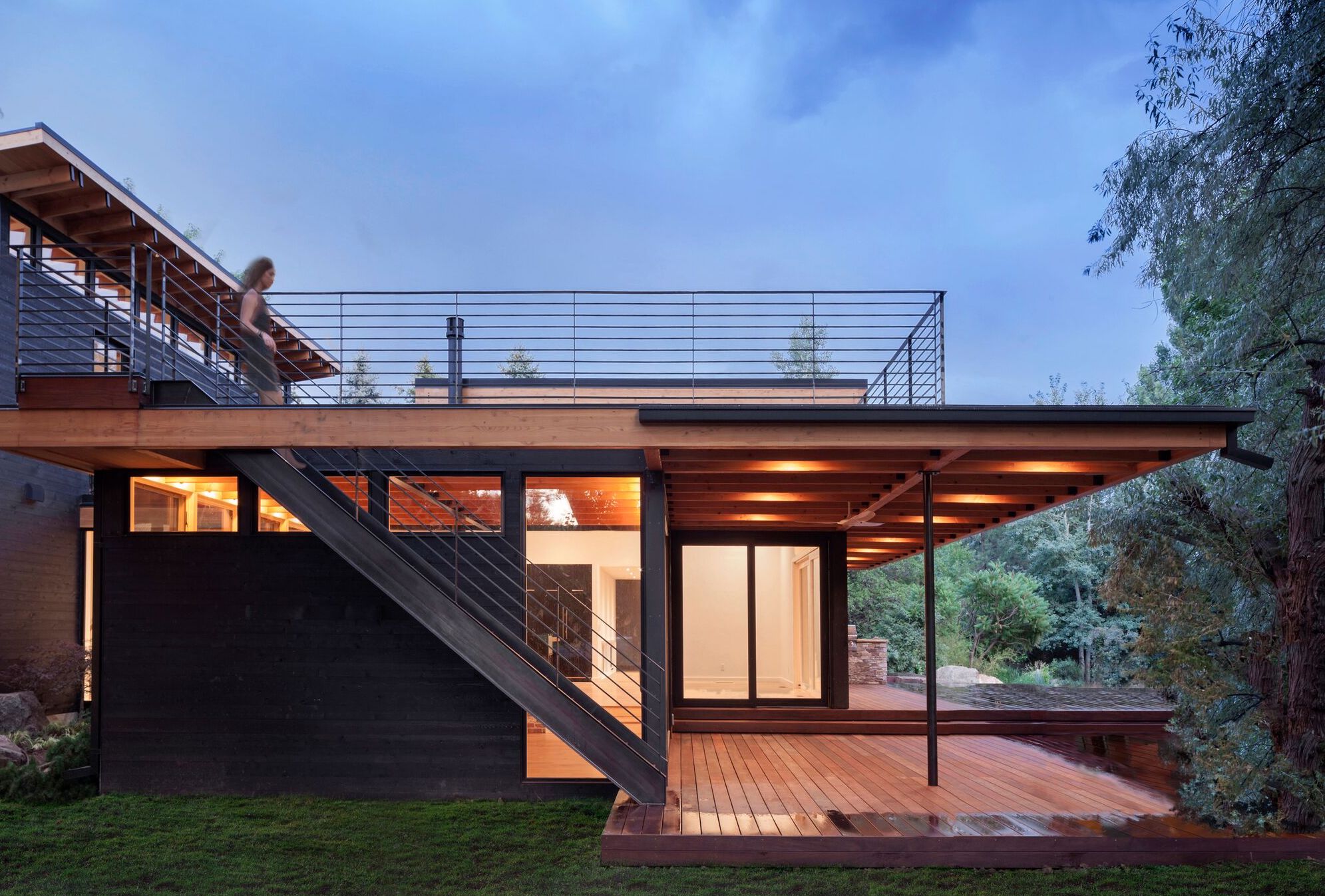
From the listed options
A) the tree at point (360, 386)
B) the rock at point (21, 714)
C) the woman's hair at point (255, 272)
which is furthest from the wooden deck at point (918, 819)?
the rock at point (21, 714)

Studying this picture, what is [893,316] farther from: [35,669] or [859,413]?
[35,669]

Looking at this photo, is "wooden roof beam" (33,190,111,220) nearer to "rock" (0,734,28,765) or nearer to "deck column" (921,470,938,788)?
"rock" (0,734,28,765)

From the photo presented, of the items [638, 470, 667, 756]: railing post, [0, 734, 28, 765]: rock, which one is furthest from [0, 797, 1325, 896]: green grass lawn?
[638, 470, 667, 756]: railing post

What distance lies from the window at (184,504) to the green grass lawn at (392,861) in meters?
2.42

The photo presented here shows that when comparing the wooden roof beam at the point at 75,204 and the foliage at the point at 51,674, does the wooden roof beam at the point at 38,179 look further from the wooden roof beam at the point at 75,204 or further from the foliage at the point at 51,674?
the foliage at the point at 51,674

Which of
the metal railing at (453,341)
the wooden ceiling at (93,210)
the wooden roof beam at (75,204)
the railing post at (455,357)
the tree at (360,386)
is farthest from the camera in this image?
the wooden roof beam at (75,204)

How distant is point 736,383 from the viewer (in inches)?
437

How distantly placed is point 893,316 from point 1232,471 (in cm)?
441

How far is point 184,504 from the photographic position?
892 centimetres

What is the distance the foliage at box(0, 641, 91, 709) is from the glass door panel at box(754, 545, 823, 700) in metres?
8.12

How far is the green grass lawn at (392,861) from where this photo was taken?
18.9 ft

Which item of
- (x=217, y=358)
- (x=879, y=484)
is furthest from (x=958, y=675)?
(x=217, y=358)

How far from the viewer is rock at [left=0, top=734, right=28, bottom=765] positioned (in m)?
8.70

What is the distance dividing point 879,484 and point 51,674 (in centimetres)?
959
